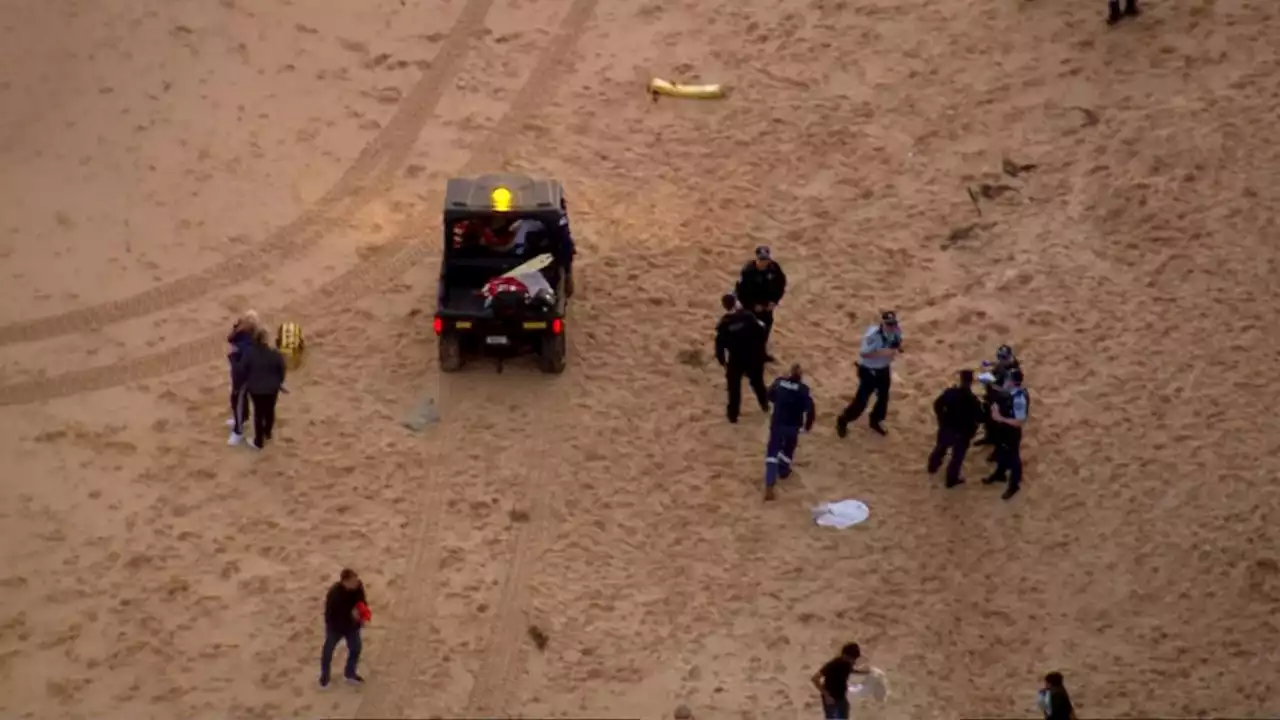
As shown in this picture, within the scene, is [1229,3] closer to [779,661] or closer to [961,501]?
[961,501]

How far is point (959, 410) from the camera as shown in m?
20.4

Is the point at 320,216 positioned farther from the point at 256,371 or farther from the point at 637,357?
the point at 637,357

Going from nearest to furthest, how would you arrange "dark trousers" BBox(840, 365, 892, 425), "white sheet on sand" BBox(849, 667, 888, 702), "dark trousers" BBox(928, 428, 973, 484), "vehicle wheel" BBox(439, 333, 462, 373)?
"white sheet on sand" BBox(849, 667, 888, 702) → "dark trousers" BBox(928, 428, 973, 484) → "dark trousers" BBox(840, 365, 892, 425) → "vehicle wheel" BBox(439, 333, 462, 373)

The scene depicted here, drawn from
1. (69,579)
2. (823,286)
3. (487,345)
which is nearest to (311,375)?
(487,345)

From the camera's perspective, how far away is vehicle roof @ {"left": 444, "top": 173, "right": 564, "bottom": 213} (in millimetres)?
22562

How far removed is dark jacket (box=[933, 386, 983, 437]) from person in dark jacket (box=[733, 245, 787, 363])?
2.18m

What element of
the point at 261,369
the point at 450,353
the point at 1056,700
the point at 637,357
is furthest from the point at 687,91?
the point at 1056,700

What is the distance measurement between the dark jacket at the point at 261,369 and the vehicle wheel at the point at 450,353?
6.58ft

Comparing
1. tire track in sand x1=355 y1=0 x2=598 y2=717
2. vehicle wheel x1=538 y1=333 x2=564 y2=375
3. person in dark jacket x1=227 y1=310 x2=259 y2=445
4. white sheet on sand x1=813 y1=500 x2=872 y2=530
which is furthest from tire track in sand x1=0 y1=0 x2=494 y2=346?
white sheet on sand x1=813 y1=500 x2=872 y2=530

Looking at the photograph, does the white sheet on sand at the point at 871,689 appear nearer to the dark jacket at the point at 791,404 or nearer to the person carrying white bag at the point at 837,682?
the person carrying white bag at the point at 837,682

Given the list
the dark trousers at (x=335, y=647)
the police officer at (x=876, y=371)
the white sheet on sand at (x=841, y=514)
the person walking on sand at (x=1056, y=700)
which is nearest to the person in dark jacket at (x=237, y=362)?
the dark trousers at (x=335, y=647)

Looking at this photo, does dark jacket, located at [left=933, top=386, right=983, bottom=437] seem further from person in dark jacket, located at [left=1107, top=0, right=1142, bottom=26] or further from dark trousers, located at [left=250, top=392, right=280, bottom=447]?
person in dark jacket, located at [left=1107, top=0, right=1142, bottom=26]

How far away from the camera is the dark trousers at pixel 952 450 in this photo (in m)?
20.7

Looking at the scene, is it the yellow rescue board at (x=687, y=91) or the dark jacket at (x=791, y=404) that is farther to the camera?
the yellow rescue board at (x=687, y=91)
